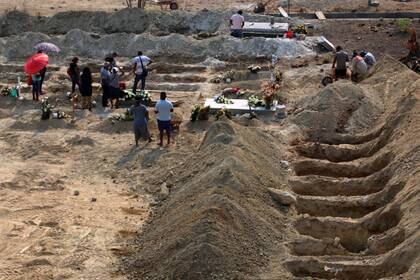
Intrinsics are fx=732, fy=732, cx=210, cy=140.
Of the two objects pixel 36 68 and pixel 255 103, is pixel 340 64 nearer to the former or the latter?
pixel 255 103

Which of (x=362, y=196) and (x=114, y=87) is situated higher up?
(x=114, y=87)

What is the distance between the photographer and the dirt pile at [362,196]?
12695 mm

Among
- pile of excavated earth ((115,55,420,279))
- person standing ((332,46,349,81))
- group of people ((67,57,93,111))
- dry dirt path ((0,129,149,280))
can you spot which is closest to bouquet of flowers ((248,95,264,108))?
pile of excavated earth ((115,55,420,279))

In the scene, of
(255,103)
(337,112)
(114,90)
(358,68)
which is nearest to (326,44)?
(358,68)

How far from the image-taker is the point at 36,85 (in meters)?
21.9

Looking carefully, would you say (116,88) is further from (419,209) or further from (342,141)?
(419,209)

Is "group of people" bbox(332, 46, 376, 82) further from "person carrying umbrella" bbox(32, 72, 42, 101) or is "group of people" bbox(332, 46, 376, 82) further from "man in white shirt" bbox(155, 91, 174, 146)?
"person carrying umbrella" bbox(32, 72, 42, 101)

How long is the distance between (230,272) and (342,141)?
7529 millimetres

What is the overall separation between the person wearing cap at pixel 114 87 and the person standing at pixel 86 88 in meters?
0.59

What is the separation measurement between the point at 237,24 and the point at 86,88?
8.62m

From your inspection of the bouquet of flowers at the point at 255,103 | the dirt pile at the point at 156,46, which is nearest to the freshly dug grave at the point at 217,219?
the bouquet of flowers at the point at 255,103

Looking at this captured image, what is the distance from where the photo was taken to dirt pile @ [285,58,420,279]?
41.7 feet

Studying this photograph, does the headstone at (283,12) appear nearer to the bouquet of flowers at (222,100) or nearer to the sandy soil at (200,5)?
the sandy soil at (200,5)

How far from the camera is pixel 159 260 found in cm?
1266
